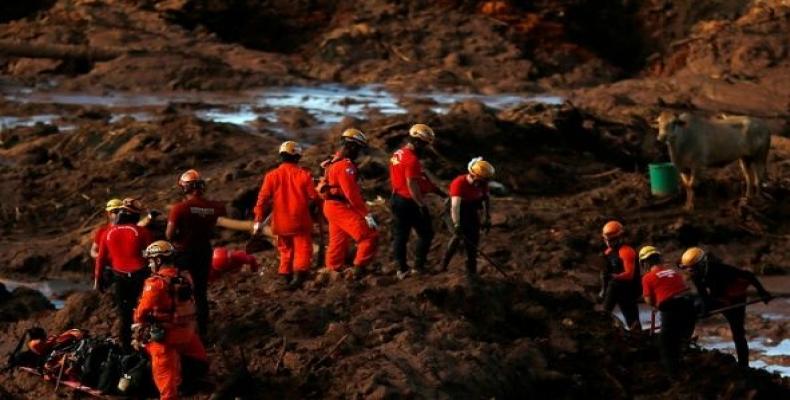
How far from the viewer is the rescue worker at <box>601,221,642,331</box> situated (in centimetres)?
1620

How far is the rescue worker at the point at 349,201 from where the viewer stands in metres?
16.4

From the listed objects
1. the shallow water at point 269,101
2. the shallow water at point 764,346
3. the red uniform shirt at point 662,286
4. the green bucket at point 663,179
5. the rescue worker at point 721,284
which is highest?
the red uniform shirt at point 662,286

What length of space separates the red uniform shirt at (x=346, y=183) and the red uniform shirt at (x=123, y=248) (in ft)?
8.83

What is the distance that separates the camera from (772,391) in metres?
14.5

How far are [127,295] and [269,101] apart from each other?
59.9ft

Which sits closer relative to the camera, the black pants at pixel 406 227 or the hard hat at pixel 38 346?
the hard hat at pixel 38 346

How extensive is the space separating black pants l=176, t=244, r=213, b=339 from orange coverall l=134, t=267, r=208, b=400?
5.14 ft

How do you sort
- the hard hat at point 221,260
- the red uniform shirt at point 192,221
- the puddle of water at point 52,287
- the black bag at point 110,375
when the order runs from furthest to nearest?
the puddle of water at point 52,287 < the hard hat at point 221,260 < the red uniform shirt at point 192,221 < the black bag at point 110,375

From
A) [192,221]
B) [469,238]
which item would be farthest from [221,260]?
[192,221]

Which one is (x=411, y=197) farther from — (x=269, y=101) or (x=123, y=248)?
Result: (x=269, y=101)

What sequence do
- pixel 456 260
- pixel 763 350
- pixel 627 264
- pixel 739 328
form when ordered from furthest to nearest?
pixel 456 260 → pixel 763 350 → pixel 627 264 → pixel 739 328

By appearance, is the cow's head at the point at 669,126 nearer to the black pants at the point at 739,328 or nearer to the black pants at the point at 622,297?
the black pants at the point at 622,297

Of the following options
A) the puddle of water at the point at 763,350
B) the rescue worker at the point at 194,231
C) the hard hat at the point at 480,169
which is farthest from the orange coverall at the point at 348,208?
the puddle of water at the point at 763,350

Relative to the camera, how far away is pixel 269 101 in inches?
1278
